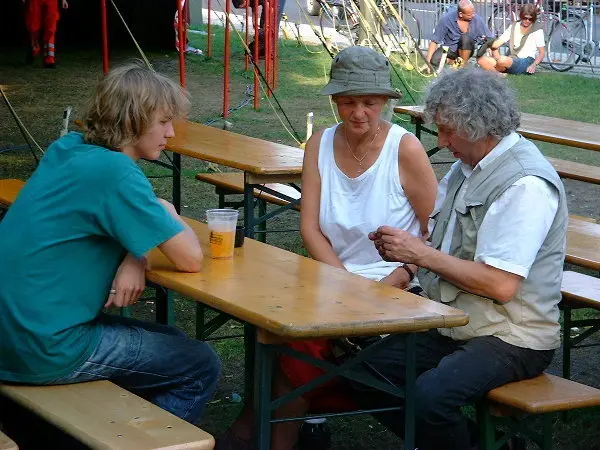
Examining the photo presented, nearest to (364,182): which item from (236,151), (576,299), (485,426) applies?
(576,299)

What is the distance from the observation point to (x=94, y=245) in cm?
304

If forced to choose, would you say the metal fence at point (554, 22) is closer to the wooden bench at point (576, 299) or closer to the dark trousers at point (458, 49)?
the dark trousers at point (458, 49)

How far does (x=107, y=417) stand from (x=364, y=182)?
1.38m

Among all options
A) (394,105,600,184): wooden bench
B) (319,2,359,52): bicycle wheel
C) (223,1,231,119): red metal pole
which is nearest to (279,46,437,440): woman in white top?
(394,105,600,184): wooden bench

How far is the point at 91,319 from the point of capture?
307cm

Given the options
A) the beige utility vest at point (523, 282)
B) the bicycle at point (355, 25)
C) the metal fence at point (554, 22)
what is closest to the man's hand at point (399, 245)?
the beige utility vest at point (523, 282)

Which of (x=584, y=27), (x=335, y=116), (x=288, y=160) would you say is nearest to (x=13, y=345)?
(x=288, y=160)

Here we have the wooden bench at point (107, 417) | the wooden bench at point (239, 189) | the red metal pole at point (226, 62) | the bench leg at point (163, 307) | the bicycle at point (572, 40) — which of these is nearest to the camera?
the wooden bench at point (107, 417)

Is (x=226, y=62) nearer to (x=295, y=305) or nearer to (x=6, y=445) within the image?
(x=295, y=305)

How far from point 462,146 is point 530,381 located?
2.40 ft

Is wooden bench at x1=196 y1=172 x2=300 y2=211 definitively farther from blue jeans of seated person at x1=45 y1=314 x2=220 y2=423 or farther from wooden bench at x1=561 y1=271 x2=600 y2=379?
blue jeans of seated person at x1=45 y1=314 x2=220 y2=423

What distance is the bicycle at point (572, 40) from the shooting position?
16.1 metres

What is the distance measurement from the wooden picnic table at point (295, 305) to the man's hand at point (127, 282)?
0.04 metres

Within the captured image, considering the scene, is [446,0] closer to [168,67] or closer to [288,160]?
[168,67]
